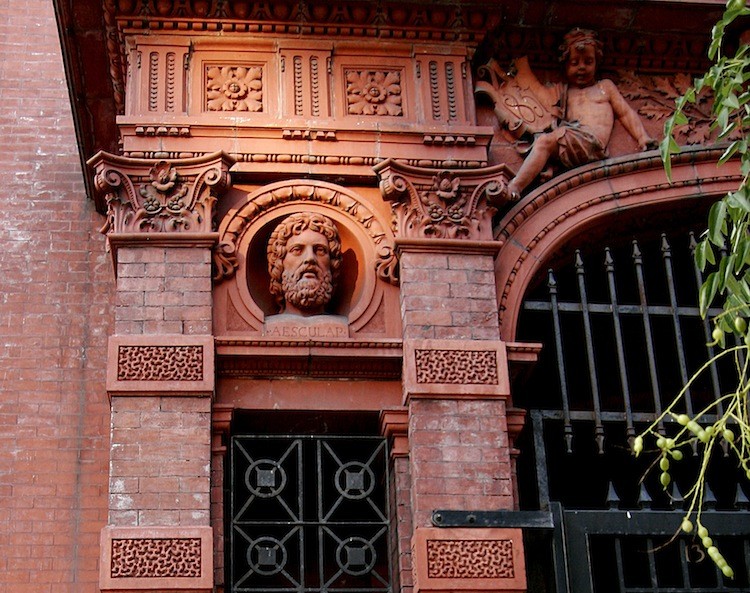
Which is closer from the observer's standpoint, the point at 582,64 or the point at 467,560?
the point at 467,560

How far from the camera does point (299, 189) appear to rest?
11383 mm

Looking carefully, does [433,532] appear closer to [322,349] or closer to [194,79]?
[322,349]

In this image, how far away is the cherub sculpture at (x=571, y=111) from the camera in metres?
11.9

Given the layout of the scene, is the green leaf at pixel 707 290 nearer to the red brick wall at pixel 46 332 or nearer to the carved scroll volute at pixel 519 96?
the carved scroll volute at pixel 519 96

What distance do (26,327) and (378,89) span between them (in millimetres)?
3813

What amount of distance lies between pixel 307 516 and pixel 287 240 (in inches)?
84.4

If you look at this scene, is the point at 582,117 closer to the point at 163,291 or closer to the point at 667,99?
the point at 667,99

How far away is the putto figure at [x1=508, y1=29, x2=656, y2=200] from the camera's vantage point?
11.9m

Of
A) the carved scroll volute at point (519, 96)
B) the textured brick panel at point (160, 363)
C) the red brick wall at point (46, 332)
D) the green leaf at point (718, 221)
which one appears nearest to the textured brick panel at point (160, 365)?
the textured brick panel at point (160, 363)

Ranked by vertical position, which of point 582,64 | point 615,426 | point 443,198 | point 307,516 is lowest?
point 307,516

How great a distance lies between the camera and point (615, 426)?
12891 millimetres

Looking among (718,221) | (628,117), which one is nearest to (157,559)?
(718,221)

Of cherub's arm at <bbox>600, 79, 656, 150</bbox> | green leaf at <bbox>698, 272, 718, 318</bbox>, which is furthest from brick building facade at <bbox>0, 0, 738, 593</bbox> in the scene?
green leaf at <bbox>698, 272, 718, 318</bbox>

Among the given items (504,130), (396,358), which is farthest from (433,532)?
(504,130)
